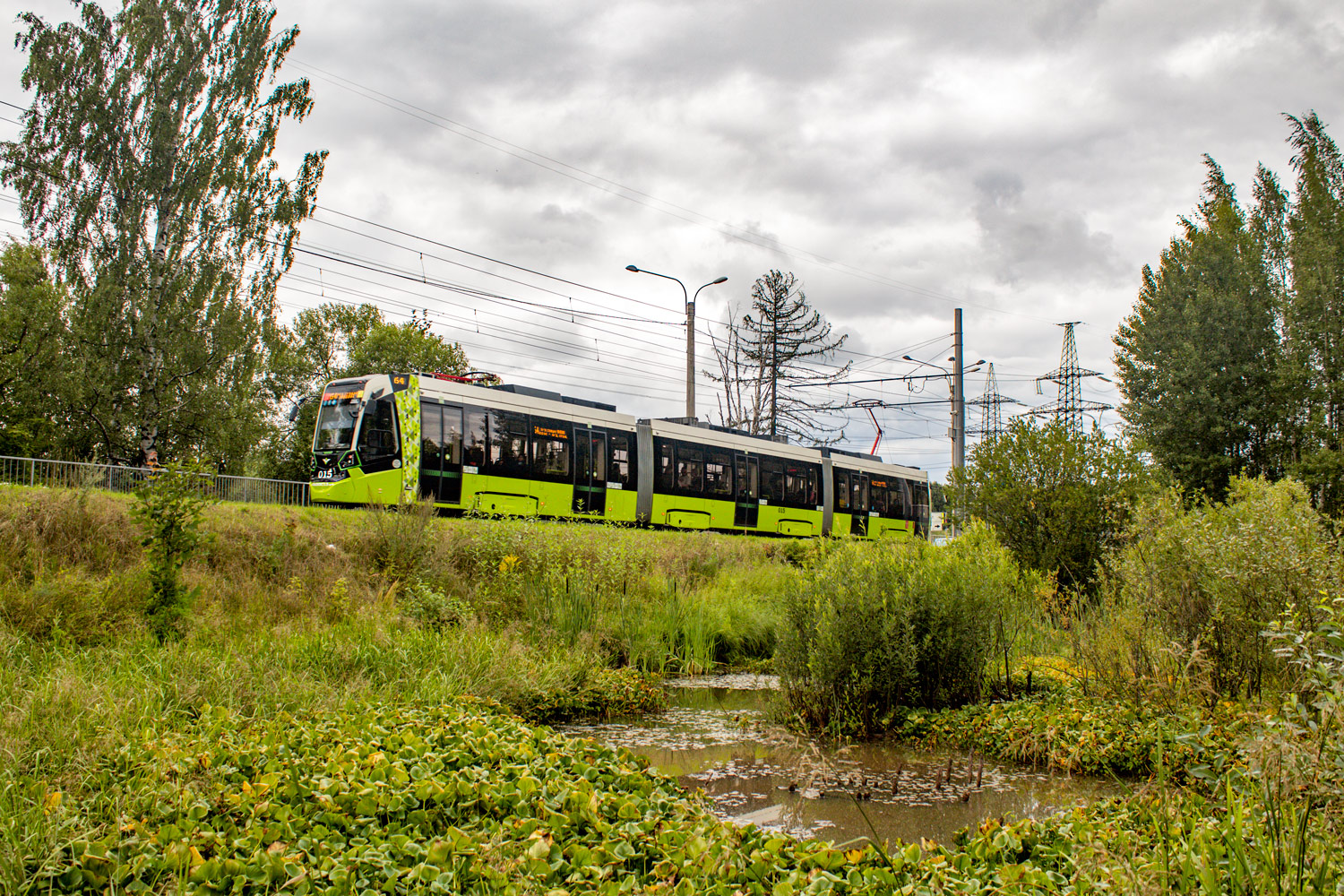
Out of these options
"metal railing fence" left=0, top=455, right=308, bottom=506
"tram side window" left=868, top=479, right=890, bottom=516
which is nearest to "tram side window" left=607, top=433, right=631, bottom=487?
"metal railing fence" left=0, top=455, right=308, bottom=506

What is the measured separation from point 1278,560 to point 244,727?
6.86 metres

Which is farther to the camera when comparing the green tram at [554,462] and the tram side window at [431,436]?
the tram side window at [431,436]

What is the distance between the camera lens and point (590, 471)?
790 inches

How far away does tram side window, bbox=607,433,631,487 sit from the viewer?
67.8 feet

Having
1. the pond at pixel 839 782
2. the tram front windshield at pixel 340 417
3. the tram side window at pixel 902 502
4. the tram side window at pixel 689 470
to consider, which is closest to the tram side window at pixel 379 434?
the tram front windshield at pixel 340 417

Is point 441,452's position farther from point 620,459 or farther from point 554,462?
point 620,459

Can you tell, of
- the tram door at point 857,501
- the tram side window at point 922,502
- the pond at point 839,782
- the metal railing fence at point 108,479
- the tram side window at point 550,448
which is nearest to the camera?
the pond at point 839,782

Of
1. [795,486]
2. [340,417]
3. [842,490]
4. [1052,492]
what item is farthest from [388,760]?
[842,490]

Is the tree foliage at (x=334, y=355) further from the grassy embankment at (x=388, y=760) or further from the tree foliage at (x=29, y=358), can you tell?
the grassy embankment at (x=388, y=760)

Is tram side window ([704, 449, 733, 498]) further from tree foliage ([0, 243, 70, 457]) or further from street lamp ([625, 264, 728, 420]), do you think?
tree foliage ([0, 243, 70, 457])

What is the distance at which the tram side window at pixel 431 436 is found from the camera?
16688 millimetres

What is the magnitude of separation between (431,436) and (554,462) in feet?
10.8

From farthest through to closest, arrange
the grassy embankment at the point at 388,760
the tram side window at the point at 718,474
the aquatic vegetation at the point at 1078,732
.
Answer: the tram side window at the point at 718,474 < the aquatic vegetation at the point at 1078,732 < the grassy embankment at the point at 388,760

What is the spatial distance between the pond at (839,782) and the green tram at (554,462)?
20.9 ft
